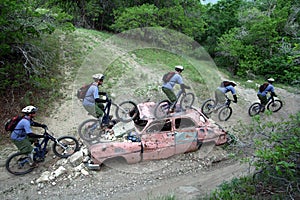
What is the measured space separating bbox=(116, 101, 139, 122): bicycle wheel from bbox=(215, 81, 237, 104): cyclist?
3.44 metres

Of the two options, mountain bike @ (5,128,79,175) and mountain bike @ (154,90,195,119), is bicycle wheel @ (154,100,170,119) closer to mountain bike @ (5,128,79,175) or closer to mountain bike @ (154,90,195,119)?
mountain bike @ (154,90,195,119)

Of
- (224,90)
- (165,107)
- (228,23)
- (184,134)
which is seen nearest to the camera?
(184,134)

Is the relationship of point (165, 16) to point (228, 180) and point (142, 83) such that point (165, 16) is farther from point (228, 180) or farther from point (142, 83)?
point (228, 180)

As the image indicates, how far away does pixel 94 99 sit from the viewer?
639 cm

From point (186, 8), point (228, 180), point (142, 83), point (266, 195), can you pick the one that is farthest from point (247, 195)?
point (186, 8)

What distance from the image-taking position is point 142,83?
11.7 metres

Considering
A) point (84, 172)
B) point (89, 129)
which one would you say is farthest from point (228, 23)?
point (84, 172)

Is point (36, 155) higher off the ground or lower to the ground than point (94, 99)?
lower

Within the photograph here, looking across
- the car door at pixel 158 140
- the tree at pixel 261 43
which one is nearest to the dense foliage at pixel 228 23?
the tree at pixel 261 43

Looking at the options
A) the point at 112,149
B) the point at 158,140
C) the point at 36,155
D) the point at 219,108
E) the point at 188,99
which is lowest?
the point at 36,155

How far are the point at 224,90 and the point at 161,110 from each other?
2844 millimetres

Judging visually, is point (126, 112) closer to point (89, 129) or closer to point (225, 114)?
point (89, 129)

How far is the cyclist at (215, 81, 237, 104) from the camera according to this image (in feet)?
26.9

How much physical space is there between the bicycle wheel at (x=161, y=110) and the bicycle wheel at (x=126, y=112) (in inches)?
25.0
